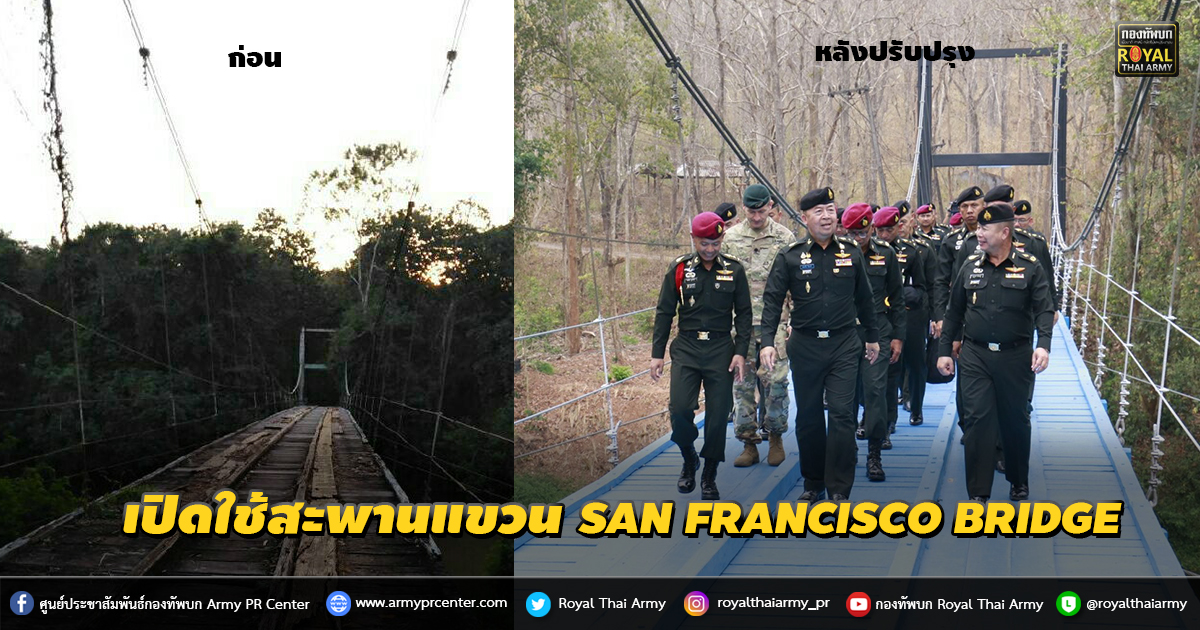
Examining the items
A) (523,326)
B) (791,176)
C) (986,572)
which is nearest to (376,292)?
(523,326)

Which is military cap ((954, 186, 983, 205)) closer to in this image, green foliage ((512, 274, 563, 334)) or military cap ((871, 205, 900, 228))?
military cap ((871, 205, 900, 228))

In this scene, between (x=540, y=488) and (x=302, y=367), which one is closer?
(x=540, y=488)

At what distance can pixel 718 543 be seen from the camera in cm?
403

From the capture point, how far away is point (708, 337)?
16.1 ft

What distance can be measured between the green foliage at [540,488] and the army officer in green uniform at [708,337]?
27.5ft

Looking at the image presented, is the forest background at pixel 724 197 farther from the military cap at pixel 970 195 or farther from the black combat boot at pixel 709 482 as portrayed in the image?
the military cap at pixel 970 195

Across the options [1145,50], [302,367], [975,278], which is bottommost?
[302,367]

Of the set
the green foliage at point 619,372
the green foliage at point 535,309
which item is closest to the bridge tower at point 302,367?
the green foliage at point 535,309

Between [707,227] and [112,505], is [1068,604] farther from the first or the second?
[112,505]

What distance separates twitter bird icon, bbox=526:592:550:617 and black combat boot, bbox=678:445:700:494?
1918 mm

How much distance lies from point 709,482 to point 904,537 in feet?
3.38

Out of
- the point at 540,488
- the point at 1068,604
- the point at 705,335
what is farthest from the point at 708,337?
the point at 540,488

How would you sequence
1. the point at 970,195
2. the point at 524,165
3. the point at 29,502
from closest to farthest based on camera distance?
1. the point at 970,195
2. the point at 29,502
3. the point at 524,165

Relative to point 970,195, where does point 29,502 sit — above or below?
below
